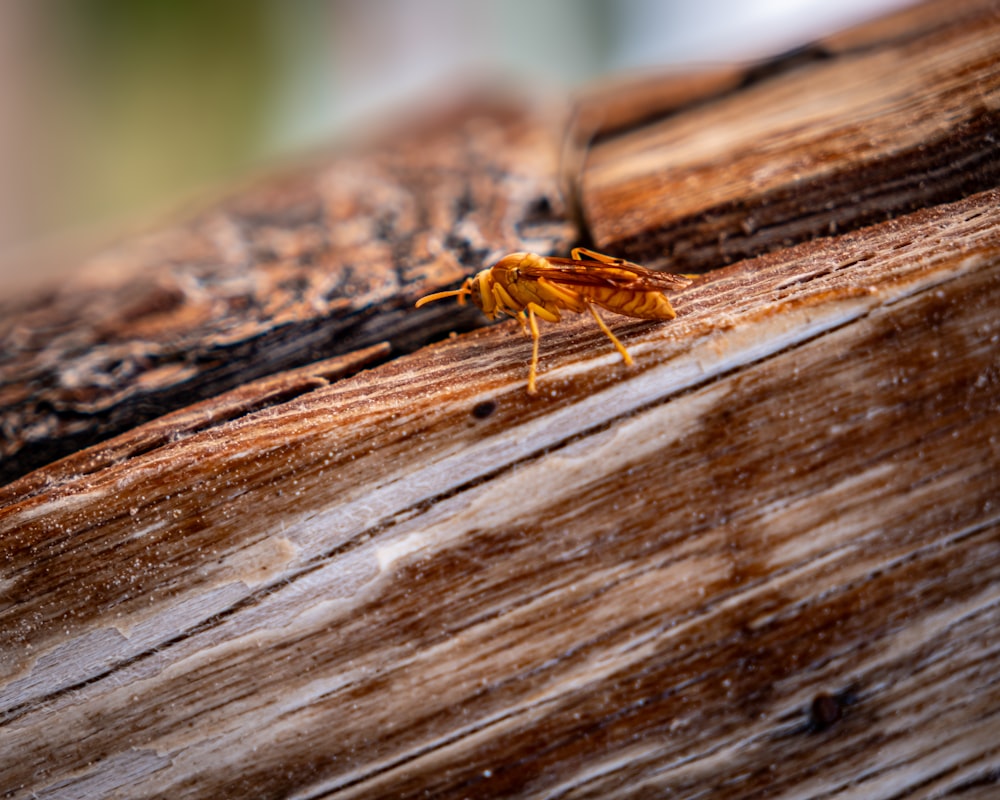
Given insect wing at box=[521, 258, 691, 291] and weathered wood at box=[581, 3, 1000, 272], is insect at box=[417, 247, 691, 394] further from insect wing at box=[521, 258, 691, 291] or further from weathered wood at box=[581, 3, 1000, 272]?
weathered wood at box=[581, 3, 1000, 272]

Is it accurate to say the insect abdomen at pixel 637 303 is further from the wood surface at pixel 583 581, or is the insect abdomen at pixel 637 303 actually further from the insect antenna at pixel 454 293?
the insect antenna at pixel 454 293

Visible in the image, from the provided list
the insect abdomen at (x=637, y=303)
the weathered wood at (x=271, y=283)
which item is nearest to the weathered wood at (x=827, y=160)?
the weathered wood at (x=271, y=283)

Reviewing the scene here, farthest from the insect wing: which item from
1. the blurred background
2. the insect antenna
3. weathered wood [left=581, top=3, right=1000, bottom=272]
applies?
the blurred background

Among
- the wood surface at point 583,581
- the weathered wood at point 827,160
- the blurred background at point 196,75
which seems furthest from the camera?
the blurred background at point 196,75

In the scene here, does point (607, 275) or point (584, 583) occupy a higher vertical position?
point (607, 275)

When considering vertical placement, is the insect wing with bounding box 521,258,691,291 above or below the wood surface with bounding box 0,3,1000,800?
above

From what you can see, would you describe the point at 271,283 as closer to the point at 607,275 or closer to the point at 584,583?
the point at 607,275

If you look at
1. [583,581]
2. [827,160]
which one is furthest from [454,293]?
[827,160]

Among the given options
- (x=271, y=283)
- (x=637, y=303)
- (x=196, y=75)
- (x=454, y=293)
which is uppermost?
(x=196, y=75)

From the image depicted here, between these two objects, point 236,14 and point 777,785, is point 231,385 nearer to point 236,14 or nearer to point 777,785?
point 777,785
